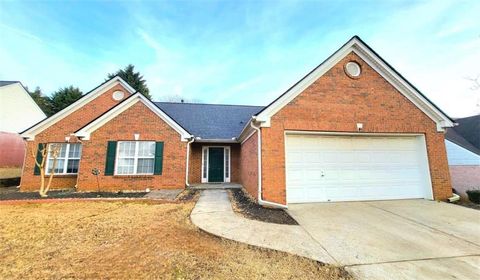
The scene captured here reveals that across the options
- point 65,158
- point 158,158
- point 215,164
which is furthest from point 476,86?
point 65,158

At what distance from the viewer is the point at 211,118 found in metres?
15.0

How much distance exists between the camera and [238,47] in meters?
12.1

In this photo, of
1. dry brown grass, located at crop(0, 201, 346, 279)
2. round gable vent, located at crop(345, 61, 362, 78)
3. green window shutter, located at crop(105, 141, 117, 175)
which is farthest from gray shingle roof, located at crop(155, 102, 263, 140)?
dry brown grass, located at crop(0, 201, 346, 279)

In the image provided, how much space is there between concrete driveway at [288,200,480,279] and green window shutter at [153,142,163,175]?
6897mm

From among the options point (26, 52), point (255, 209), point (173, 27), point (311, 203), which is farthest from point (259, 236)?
point (26, 52)

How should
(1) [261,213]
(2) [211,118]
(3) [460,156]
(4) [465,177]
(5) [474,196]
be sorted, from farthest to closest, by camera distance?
(2) [211,118], (3) [460,156], (4) [465,177], (5) [474,196], (1) [261,213]

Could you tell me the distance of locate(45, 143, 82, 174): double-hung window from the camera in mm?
10969

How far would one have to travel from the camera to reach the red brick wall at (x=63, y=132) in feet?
35.4

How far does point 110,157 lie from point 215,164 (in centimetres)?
598

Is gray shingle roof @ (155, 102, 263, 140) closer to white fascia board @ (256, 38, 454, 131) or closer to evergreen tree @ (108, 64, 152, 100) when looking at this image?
white fascia board @ (256, 38, 454, 131)

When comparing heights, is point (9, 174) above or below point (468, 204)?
above

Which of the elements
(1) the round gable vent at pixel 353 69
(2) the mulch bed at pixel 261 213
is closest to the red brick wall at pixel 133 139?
(2) the mulch bed at pixel 261 213

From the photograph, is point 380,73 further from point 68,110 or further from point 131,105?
point 68,110

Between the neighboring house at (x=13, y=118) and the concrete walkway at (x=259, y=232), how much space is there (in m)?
22.0
